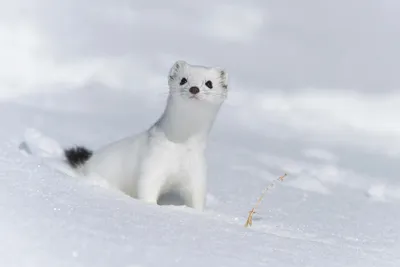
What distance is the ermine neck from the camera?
157 inches

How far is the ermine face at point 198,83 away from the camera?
392 cm

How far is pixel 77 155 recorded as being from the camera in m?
4.52

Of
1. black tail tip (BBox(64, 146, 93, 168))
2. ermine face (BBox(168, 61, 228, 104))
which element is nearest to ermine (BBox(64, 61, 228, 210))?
ermine face (BBox(168, 61, 228, 104))

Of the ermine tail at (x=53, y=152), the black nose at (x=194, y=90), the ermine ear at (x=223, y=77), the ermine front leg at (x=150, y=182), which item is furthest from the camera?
the ermine tail at (x=53, y=152)

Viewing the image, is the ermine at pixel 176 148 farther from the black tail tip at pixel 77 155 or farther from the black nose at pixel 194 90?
the black tail tip at pixel 77 155

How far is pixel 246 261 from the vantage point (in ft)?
8.12

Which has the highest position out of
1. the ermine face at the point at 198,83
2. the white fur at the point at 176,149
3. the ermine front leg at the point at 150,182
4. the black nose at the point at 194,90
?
the ermine face at the point at 198,83

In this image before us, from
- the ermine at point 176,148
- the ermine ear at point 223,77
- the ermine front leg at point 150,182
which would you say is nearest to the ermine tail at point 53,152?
the ermine at point 176,148

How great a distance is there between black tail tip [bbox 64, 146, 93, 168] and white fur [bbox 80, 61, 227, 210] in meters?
0.19

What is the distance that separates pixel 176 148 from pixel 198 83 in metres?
0.40

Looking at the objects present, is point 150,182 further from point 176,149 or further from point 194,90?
point 194,90

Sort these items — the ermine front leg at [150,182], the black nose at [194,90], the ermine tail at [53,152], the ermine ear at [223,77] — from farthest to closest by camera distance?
the ermine tail at [53,152], the ermine ear at [223,77], the ermine front leg at [150,182], the black nose at [194,90]

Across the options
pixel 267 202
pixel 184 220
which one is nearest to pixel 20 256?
pixel 184 220

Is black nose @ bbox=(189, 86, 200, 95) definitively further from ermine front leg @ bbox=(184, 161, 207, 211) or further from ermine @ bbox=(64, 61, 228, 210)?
ermine front leg @ bbox=(184, 161, 207, 211)
